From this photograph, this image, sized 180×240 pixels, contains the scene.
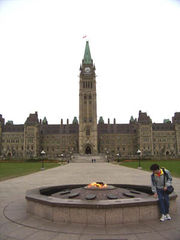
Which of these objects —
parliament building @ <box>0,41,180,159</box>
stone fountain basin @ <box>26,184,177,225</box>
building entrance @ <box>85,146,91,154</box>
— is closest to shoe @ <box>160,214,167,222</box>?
stone fountain basin @ <box>26,184,177,225</box>

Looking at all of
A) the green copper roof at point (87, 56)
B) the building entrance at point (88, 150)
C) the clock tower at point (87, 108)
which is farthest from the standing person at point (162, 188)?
the green copper roof at point (87, 56)

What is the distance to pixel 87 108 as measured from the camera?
106 meters

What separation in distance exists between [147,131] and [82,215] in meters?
109

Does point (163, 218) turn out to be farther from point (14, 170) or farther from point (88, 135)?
point (88, 135)

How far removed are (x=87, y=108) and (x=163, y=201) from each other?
9888 cm

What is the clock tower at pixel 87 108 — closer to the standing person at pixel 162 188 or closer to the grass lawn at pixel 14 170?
the grass lawn at pixel 14 170

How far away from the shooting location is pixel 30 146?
110 m

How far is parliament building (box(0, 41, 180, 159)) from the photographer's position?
105 m

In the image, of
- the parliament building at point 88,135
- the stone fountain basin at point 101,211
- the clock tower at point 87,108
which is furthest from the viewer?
the parliament building at point 88,135

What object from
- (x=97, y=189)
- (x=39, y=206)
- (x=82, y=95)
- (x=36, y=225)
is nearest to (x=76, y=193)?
(x=97, y=189)

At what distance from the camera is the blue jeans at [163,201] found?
6969mm

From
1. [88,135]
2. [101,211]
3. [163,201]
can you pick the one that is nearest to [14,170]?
[101,211]

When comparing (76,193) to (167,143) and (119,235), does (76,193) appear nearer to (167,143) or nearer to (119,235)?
(119,235)

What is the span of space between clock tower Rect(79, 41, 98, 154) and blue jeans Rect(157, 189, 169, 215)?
93167 mm
